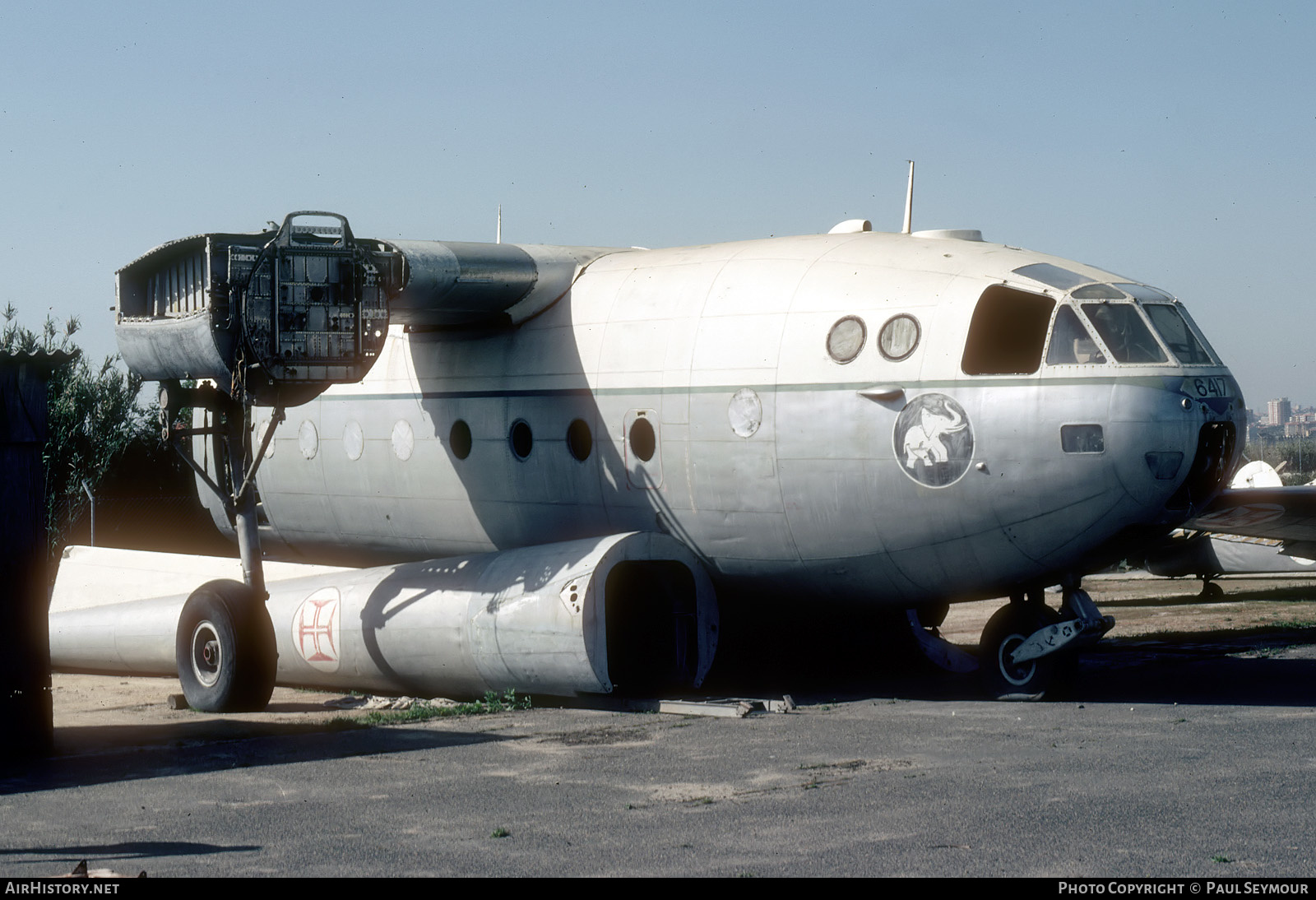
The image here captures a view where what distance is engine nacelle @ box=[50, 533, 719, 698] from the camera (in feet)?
45.9

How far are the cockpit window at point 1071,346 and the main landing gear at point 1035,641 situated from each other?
2191mm

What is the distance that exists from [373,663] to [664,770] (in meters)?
5.98

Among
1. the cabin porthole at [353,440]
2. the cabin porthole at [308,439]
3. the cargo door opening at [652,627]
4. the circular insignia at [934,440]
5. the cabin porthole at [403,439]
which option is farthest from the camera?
the cabin porthole at [308,439]

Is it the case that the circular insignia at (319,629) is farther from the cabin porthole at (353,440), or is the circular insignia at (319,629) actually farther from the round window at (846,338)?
the round window at (846,338)

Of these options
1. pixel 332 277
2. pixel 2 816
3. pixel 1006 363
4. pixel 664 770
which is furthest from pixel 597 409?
pixel 2 816

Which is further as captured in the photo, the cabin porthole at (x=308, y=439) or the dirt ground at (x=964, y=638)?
the cabin porthole at (x=308, y=439)

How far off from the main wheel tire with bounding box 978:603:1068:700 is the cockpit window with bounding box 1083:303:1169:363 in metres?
2.72

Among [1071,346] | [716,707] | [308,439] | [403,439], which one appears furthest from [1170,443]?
[308,439]

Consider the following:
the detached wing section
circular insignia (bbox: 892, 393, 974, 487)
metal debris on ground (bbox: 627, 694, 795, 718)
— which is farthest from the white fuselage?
the detached wing section

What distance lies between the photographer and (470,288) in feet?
51.0

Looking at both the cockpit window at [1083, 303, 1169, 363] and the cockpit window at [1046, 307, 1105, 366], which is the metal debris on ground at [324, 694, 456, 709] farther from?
the cockpit window at [1083, 303, 1169, 363]

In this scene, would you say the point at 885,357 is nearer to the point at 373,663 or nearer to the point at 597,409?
the point at 597,409

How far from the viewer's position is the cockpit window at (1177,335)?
41.8 ft

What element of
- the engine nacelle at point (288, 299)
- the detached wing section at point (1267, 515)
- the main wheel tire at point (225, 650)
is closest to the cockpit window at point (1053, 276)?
the engine nacelle at point (288, 299)
